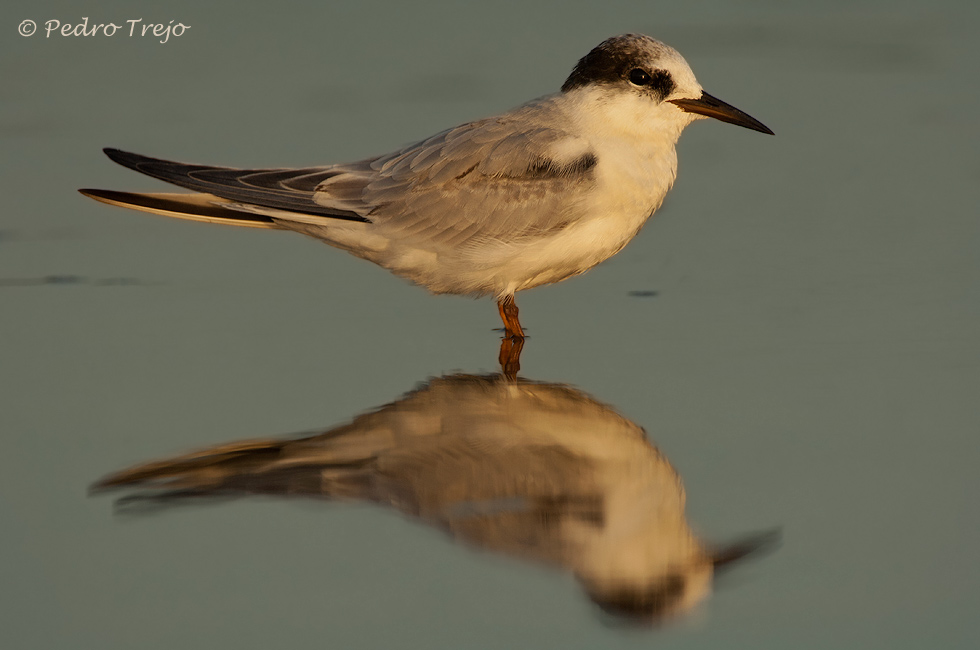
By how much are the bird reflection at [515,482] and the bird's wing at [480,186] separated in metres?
0.94

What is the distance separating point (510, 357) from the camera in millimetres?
4621

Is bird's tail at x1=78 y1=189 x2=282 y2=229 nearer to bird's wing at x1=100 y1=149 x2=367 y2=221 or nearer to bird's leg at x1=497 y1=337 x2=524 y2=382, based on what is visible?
bird's wing at x1=100 y1=149 x2=367 y2=221

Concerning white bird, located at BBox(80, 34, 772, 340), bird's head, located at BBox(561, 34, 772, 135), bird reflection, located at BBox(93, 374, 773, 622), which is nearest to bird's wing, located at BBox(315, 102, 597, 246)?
white bird, located at BBox(80, 34, 772, 340)

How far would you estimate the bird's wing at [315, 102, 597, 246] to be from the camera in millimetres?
4777

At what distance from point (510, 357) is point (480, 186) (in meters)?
0.73

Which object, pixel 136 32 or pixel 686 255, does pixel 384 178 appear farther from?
pixel 136 32

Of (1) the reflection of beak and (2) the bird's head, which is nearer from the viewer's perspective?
(1) the reflection of beak

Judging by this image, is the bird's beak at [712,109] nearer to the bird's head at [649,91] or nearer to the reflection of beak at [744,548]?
the bird's head at [649,91]

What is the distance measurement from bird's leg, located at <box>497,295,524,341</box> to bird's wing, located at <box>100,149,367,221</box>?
0.65m

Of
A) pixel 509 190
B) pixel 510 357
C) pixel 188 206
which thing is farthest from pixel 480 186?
pixel 188 206

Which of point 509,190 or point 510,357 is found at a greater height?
point 509,190

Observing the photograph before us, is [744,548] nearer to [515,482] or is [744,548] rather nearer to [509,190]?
[515,482]

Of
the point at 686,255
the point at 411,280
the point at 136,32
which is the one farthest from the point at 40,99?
the point at 686,255

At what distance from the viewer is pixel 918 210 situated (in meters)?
5.86
